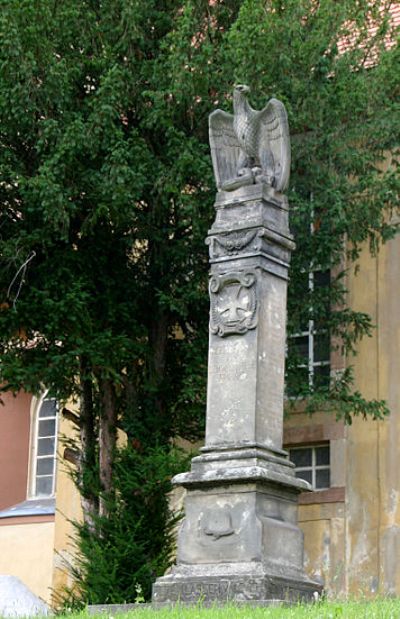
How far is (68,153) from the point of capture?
15391 millimetres

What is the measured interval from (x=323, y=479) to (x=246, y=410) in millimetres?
7830

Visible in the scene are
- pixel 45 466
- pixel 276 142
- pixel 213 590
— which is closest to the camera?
pixel 213 590

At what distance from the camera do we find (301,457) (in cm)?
1945

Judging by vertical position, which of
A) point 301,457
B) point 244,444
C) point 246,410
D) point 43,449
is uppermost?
point 43,449

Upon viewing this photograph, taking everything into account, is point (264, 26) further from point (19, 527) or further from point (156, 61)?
point (19, 527)

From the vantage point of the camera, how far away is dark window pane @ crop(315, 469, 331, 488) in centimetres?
1900

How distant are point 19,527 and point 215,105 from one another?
10.7 meters

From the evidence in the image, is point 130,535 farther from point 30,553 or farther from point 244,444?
point 30,553

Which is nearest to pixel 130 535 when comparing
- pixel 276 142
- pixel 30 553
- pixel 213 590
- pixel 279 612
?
pixel 213 590

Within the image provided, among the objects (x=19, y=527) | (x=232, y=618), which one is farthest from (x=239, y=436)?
(x=19, y=527)

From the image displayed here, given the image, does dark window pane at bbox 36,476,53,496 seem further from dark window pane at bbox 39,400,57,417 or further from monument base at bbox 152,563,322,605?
monument base at bbox 152,563,322,605

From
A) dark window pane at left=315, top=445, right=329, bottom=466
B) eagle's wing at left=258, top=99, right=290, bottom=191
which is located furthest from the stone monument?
dark window pane at left=315, top=445, right=329, bottom=466

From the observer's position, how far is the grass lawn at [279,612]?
8.39 meters

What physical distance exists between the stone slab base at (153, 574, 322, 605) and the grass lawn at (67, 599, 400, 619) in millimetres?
609
